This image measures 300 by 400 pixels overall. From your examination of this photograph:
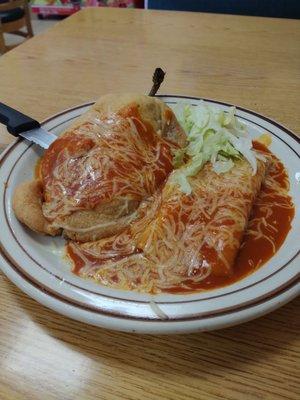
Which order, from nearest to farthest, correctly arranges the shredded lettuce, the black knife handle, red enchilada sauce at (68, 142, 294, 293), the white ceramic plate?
the white ceramic plate < red enchilada sauce at (68, 142, 294, 293) < the shredded lettuce < the black knife handle

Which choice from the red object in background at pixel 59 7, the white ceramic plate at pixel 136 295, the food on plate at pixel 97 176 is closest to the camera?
the white ceramic plate at pixel 136 295

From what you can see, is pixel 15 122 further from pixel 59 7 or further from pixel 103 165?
pixel 59 7

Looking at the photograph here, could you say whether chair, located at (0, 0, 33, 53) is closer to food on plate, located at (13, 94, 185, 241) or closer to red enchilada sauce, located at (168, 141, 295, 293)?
food on plate, located at (13, 94, 185, 241)

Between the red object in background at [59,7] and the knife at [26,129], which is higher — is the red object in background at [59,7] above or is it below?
below

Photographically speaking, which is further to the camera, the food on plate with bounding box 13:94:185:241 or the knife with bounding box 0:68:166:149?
the knife with bounding box 0:68:166:149

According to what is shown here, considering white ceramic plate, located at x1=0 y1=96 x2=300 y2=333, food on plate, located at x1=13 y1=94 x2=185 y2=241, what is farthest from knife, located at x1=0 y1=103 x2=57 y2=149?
white ceramic plate, located at x1=0 y1=96 x2=300 y2=333

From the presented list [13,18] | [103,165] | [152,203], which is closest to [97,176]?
[103,165]

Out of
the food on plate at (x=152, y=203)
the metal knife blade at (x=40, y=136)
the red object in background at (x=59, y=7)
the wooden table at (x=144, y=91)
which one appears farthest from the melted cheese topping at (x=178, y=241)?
the red object in background at (x=59, y=7)

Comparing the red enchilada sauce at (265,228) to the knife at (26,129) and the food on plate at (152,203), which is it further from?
the knife at (26,129)
